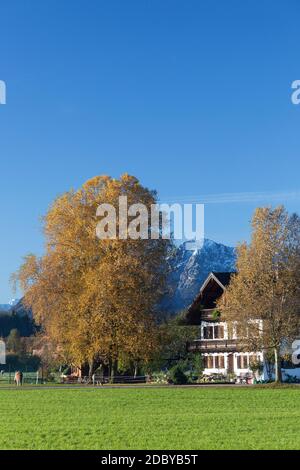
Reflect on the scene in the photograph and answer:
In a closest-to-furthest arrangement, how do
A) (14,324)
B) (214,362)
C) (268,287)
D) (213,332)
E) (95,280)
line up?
(268,287)
(95,280)
(214,362)
(213,332)
(14,324)

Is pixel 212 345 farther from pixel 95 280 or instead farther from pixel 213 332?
pixel 95 280

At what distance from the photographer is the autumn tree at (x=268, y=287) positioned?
63.8m

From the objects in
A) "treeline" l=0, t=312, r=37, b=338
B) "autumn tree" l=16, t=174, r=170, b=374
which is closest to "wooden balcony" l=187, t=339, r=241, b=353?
"autumn tree" l=16, t=174, r=170, b=374

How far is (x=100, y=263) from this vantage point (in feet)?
229

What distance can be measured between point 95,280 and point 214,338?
2228cm

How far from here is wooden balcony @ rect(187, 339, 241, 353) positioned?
83.0 metres

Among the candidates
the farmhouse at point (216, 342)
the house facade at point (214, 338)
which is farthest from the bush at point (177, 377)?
the house facade at point (214, 338)

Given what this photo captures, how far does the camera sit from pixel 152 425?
26922 millimetres

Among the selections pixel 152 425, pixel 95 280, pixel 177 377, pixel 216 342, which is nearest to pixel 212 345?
pixel 216 342

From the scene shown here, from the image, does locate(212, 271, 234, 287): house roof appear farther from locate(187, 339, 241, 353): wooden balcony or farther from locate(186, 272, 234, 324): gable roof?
locate(187, 339, 241, 353): wooden balcony

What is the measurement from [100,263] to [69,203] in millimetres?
5703
